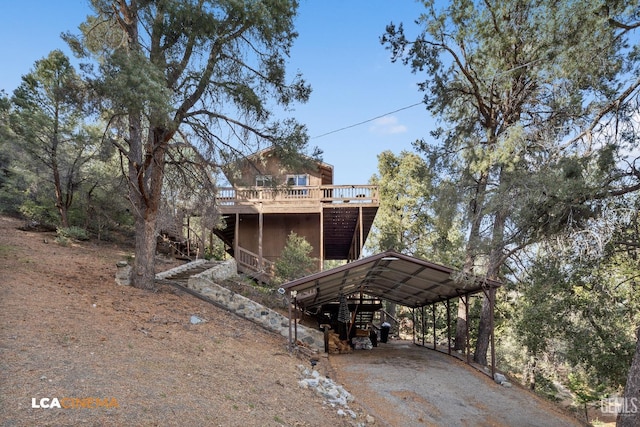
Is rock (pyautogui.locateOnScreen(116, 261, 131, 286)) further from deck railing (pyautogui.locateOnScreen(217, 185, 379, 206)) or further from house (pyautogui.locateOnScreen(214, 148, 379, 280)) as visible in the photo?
deck railing (pyautogui.locateOnScreen(217, 185, 379, 206))

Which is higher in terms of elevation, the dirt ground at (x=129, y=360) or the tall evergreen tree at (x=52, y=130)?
the tall evergreen tree at (x=52, y=130)

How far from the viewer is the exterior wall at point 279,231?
20281mm

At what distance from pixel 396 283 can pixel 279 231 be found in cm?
854

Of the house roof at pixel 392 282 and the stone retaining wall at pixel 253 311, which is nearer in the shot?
the house roof at pixel 392 282

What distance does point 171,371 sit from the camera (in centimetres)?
556

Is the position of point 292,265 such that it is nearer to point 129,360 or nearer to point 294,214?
point 294,214

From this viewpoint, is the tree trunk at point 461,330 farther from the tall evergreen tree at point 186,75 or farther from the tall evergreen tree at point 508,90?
the tall evergreen tree at point 186,75

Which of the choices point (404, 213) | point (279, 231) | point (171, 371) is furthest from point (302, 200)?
point (171, 371)

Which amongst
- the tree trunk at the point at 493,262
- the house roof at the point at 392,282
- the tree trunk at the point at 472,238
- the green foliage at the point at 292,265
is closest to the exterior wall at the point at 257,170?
the house roof at the point at 392,282

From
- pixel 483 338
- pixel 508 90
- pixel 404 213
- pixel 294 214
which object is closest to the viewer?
pixel 508 90

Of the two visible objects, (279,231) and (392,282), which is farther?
(279,231)

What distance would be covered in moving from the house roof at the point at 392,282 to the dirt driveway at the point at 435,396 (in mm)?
2245

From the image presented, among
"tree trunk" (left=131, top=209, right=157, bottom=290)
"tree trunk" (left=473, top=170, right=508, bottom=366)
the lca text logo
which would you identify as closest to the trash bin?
"tree trunk" (left=473, top=170, right=508, bottom=366)

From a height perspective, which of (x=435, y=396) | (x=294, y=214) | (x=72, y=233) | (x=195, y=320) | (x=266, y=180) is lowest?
(x=435, y=396)
